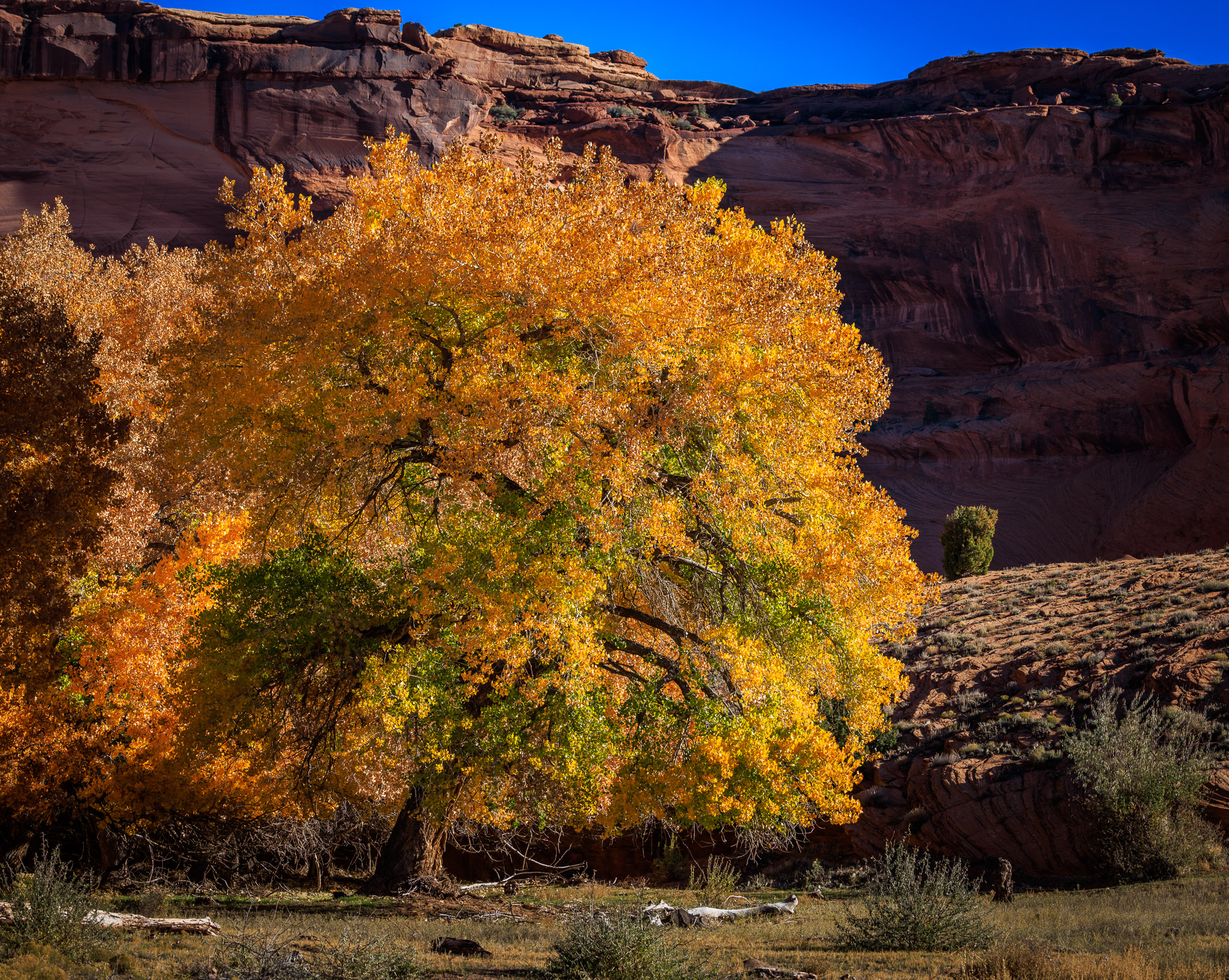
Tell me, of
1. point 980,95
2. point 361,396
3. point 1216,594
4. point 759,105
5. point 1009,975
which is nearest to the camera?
point 1009,975

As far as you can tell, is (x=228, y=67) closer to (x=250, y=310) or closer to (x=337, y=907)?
(x=250, y=310)

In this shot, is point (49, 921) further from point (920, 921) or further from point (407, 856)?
point (920, 921)

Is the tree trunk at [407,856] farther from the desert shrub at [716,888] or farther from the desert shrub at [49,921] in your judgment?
the desert shrub at [49,921]

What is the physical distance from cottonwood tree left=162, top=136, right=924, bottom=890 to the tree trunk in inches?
3.0

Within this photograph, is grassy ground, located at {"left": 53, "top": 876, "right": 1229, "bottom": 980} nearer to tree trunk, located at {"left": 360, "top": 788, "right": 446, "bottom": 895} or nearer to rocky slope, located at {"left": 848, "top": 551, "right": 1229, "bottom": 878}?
tree trunk, located at {"left": 360, "top": 788, "right": 446, "bottom": 895}

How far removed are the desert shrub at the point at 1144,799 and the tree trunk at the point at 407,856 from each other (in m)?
11.5

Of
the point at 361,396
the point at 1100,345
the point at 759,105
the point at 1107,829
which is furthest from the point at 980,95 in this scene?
the point at 361,396

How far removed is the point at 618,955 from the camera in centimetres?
769

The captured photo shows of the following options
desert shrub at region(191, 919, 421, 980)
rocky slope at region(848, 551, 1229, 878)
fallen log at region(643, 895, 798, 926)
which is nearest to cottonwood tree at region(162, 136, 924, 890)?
fallen log at region(643, 895, 798, 926)

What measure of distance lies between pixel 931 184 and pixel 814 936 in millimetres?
53469

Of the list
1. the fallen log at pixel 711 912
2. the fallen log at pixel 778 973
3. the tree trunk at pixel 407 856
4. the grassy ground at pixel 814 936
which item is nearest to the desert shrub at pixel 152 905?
the grassy ground at pixel 814 936

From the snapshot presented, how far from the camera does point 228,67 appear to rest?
163 feet

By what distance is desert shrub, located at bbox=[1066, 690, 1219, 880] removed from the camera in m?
15.3

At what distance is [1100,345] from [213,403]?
52201mm
